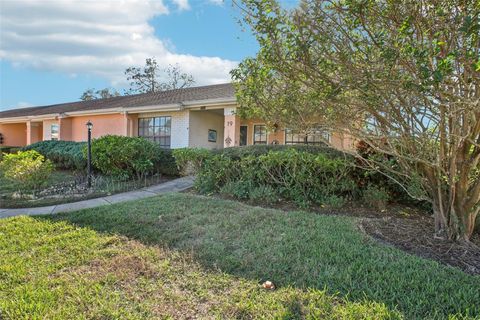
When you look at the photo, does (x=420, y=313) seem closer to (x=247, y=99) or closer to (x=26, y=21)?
(x=247, y=99)

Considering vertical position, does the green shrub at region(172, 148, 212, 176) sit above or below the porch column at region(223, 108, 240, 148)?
below

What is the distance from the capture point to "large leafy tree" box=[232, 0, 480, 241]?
10.6ft

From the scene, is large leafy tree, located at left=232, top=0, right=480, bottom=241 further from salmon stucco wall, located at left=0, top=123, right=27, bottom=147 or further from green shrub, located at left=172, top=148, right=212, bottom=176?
salmon stucco wall, located at left=0, top=123, right=27, bottom=147

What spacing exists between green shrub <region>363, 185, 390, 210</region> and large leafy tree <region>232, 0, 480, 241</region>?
146 cm

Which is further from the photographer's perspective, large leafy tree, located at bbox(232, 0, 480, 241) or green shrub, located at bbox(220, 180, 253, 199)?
green shrub, located at bbox(220, 180, 253, 199)

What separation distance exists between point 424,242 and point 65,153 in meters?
14.0

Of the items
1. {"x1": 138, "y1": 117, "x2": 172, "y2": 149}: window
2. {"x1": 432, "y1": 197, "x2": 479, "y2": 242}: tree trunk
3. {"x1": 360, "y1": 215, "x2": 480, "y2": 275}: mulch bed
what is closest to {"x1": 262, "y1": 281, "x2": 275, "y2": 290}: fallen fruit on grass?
{"x1": 360, "y1": 215, "x2": 480, "y2": 275}: mulch bed

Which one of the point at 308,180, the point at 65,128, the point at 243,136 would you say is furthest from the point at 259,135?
the point at 65,128

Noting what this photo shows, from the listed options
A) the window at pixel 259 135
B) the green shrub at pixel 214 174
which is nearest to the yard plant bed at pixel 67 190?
the green shrub at pixel 214 174

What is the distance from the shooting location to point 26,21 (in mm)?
8625

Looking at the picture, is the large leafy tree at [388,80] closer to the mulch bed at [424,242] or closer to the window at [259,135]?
the mulch bed at [424,242]

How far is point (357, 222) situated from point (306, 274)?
2272mm

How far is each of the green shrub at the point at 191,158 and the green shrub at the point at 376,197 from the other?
417cm

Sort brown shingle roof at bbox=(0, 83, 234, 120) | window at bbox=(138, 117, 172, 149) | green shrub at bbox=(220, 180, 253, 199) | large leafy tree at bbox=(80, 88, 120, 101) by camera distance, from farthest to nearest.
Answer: large leafy tree at bbox=(80, 88, 120, 101)
window at bbox=(138, 117, 172, 149)
brown shingle roof at bbox=(0, 83, 234, 120)
green shrub at bbox=(220, 180, 253, 199)
